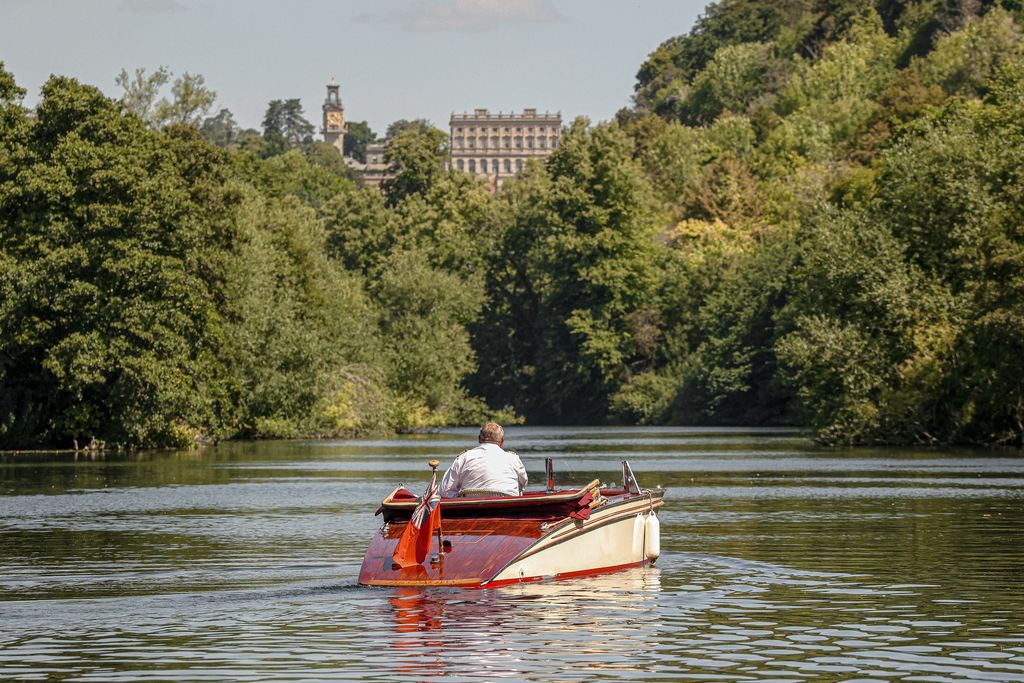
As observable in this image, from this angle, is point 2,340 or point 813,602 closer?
point 813,602

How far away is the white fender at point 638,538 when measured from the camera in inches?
966

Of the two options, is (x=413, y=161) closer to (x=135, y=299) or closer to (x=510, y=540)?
(x=135, y=299)

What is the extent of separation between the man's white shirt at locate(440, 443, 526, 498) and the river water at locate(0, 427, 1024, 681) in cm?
174

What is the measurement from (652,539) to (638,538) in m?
0.46

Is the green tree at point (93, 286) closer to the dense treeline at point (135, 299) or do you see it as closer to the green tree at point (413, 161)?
the dense treeline at point (135, 299)

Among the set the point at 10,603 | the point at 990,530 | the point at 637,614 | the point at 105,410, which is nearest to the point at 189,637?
the point at 10,603

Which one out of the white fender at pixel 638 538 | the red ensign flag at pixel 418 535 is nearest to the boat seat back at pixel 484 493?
the red ensign flag at pixel 418 535

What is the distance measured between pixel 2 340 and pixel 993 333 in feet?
124

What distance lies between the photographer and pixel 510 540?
71.7 feet

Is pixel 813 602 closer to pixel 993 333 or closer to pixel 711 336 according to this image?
pixel 993 333

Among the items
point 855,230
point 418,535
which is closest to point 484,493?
point 418,535

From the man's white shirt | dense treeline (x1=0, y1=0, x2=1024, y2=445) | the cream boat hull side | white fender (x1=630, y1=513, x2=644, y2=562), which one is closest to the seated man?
the man's white shirt

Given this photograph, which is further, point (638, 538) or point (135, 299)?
point (135, 299)

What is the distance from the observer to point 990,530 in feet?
99.5
